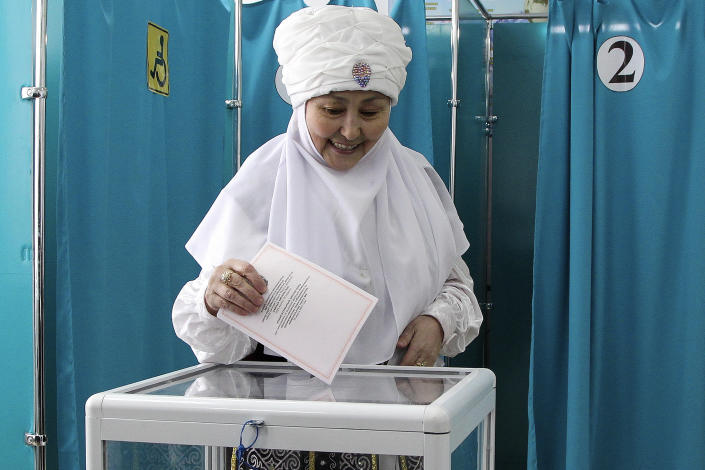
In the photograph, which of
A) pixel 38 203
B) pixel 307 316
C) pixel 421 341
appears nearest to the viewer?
pixel 307 316

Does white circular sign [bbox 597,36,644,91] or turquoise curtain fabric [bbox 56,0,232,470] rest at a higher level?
white circular sign [bbox 597,36,644,91]

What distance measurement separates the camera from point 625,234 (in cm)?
269

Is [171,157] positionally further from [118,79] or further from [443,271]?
[443,271]

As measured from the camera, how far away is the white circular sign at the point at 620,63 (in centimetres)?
267

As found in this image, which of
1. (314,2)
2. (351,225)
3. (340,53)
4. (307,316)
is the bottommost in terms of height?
(307,316)

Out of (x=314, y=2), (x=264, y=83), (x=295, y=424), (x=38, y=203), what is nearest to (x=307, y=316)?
(x=295, y=424)

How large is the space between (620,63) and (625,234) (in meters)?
0.56

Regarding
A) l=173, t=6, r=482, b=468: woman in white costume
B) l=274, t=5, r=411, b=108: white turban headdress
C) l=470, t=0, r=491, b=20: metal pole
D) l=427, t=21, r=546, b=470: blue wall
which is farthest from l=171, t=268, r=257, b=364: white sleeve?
l=470, t=0, r=491, b=20: metal pole

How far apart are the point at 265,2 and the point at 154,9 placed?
1.92 feet

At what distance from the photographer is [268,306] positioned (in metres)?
1.29

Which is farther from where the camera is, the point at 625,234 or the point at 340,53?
the point at 625,234

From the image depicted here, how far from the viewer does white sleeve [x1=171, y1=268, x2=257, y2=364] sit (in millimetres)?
1463

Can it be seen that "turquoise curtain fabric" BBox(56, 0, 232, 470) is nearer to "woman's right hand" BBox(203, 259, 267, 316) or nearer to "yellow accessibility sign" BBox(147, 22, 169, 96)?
"yellow accessibility sign" BBox(147, 22, 169, 96)

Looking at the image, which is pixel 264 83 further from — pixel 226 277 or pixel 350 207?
pixel 226 277
